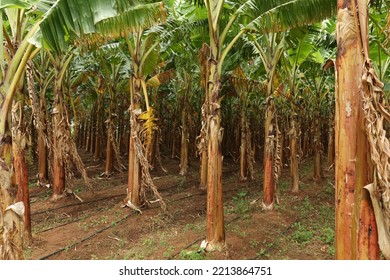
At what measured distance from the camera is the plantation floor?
19.9 ft

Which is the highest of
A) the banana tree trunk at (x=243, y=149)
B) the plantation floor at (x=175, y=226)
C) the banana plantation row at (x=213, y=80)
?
the banana plantation row at (x=213, y=80)

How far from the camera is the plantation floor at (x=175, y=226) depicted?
605 centimetres

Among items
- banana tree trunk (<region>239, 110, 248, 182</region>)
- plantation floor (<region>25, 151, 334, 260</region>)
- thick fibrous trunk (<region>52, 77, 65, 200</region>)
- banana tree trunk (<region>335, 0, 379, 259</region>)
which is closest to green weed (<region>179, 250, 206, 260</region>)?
plantation floor (<region>25, 151, 334, 260</region>)

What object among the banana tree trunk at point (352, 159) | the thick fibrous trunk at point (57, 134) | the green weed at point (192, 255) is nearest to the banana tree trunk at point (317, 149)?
the green weed at point (192, 255)

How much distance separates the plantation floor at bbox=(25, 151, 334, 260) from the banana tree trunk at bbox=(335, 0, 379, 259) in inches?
123

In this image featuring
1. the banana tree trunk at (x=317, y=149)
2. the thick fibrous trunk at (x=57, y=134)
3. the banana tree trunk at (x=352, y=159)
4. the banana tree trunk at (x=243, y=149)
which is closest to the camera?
the banana tree trunk at (x=352, y=159)

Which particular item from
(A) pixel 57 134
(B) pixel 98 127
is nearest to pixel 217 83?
(A) pixel 57 134

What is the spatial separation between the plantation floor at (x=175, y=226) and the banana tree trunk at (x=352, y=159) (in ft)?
10.2

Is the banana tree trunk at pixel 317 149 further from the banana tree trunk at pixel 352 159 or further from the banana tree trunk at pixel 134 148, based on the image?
the banana tree trunk at pixel 352 159

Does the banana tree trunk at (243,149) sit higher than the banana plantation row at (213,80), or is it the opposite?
the banana plantation row at (213,80)

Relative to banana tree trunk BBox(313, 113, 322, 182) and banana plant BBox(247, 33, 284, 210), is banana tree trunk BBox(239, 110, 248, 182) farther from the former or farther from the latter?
banana plant BBox(247, 33, 284, 210)

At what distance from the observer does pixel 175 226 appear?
7.55m

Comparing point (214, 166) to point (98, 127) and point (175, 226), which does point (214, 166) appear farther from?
point (98, 127)
